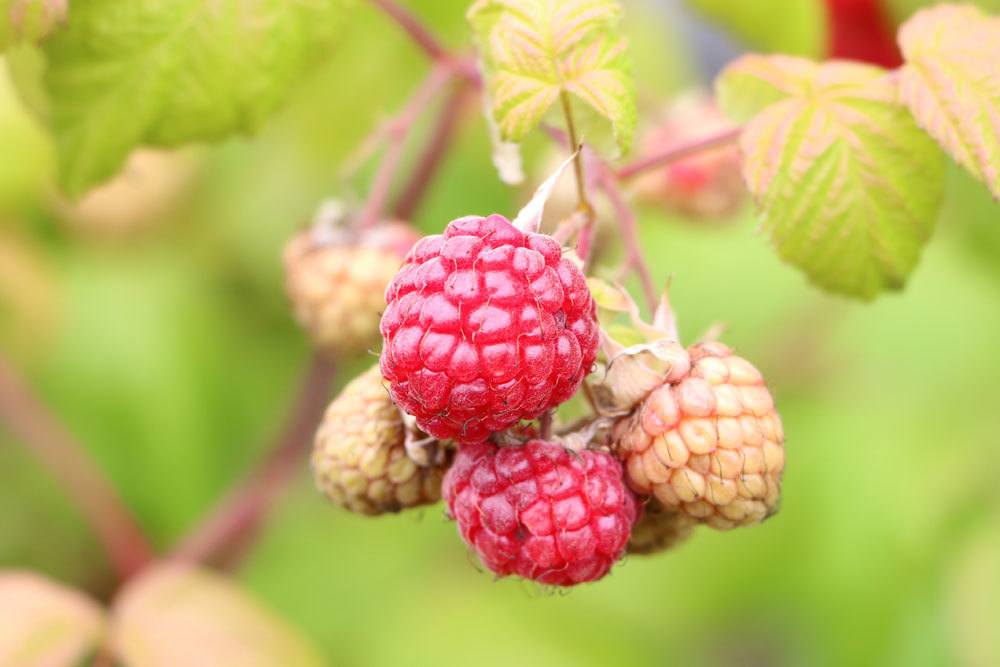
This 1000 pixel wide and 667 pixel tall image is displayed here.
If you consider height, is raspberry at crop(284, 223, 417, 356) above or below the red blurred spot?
below

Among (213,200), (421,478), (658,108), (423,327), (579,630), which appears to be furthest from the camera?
(213,200)

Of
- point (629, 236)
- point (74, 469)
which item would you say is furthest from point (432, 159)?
point (74, 469)

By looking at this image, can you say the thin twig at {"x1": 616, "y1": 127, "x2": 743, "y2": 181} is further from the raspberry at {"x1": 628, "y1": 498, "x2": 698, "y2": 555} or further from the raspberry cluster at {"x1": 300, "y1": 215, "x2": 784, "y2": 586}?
the raspberry at {"x1": 628, "y1": 498, "x2": 698, "y2": 555}

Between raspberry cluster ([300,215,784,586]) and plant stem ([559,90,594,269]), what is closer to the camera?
raspberry cluster ([300,215,784,586])

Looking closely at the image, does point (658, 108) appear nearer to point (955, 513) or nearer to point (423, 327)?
point (955, 513)

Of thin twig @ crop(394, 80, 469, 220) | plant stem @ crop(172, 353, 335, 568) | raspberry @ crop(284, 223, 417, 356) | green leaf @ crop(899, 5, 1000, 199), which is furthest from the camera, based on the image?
plant stem @ crop(172, 353, 335, 568)

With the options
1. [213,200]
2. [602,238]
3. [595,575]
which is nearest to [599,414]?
[595,575]

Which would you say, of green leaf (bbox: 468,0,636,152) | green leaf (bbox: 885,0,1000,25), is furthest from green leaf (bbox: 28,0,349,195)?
green leaf (bbox: 885,0,1000,25)
